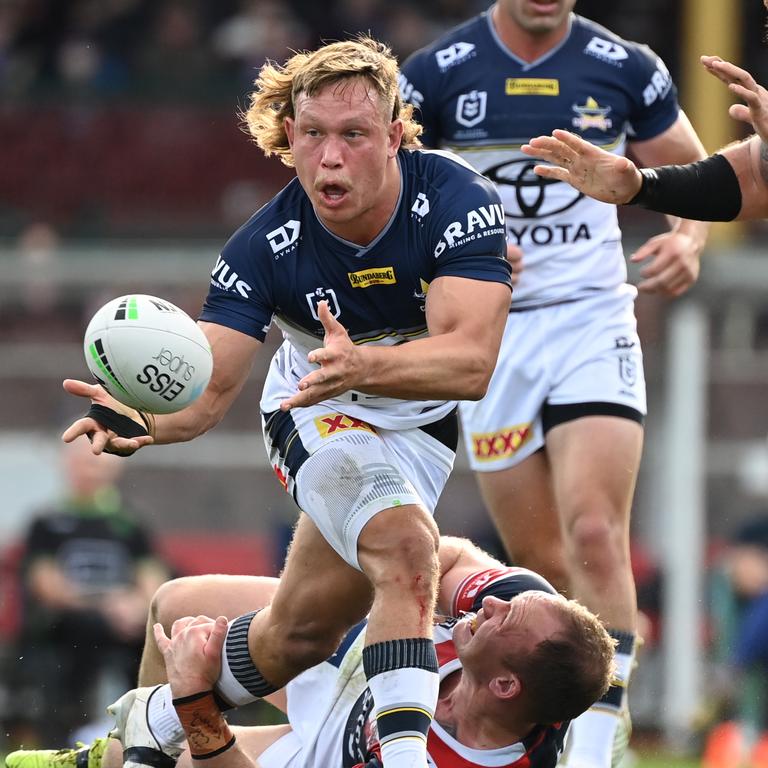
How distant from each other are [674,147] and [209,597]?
264cm

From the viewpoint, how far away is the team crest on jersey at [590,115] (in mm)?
6695

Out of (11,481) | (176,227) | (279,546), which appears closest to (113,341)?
(279,546)

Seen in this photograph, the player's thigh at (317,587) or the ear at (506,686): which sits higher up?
the player's thigh at (317,587)

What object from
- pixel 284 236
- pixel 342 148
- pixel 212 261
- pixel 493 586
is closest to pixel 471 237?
pixel 342 148

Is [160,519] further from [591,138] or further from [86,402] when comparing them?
[591,138]

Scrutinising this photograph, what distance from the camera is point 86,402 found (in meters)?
12.6

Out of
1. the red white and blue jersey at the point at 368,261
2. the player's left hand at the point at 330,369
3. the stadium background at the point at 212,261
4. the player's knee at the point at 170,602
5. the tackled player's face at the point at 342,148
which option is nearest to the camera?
the player's left hand at the point at 330,369

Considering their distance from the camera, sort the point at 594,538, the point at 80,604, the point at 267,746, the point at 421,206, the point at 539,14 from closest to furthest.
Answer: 1. the point at 421,206
2. the point at 267,746
3. the point at 594,538
4. the point at 539,14
5. the point at 80,604

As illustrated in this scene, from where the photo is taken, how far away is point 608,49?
677cm

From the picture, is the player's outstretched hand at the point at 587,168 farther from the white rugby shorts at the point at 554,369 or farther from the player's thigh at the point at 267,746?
the player's thigh at the point at 267,746

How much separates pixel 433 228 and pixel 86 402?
7621mm

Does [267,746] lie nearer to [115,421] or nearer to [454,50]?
[115,421]

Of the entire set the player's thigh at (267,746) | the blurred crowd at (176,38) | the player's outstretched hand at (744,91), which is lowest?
the player's thigh at (267,746)

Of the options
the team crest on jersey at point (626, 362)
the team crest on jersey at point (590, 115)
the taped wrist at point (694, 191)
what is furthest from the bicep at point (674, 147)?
the taped wrist at point (694, 191)
